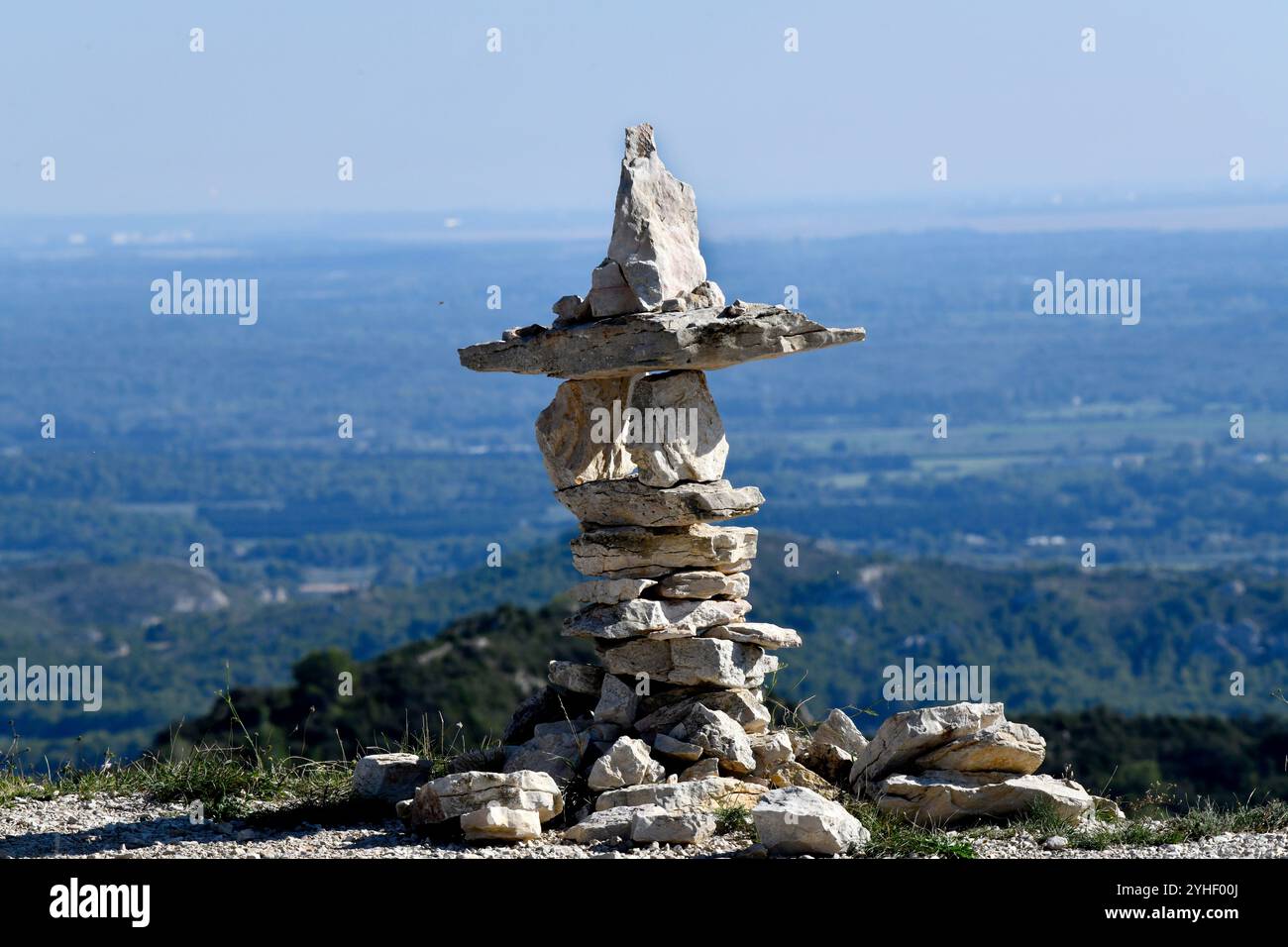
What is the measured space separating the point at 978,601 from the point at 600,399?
79.0 m

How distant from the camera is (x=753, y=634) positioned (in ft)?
44.5

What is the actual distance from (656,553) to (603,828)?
258 cm

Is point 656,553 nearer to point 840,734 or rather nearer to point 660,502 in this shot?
point 660,502

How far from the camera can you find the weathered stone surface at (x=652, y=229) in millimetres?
13805

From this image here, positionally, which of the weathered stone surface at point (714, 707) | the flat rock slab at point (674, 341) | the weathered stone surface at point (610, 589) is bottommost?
the weathered stone surface at point (714, 707)

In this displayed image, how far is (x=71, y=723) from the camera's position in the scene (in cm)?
8556

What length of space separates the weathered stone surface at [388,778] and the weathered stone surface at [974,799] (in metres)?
3.38

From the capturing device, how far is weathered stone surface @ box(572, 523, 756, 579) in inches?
541

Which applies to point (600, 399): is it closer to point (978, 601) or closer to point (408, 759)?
point (408, 759)

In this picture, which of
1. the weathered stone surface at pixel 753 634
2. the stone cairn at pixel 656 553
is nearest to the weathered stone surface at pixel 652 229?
the stone cairn at pixel 656 553

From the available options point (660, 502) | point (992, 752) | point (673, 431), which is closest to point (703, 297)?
point (673, 431)

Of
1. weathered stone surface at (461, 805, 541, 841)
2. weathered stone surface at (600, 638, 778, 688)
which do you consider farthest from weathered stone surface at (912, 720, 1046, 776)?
weathered stone surface at (461, 805, 541, 841)

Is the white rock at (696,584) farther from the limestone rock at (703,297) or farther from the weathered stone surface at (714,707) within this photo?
the limestone rock at (703,297)

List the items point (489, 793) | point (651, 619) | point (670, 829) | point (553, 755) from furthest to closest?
point (651, 619) → point (553, 755) → point (489, 793) → point (670, 829)
